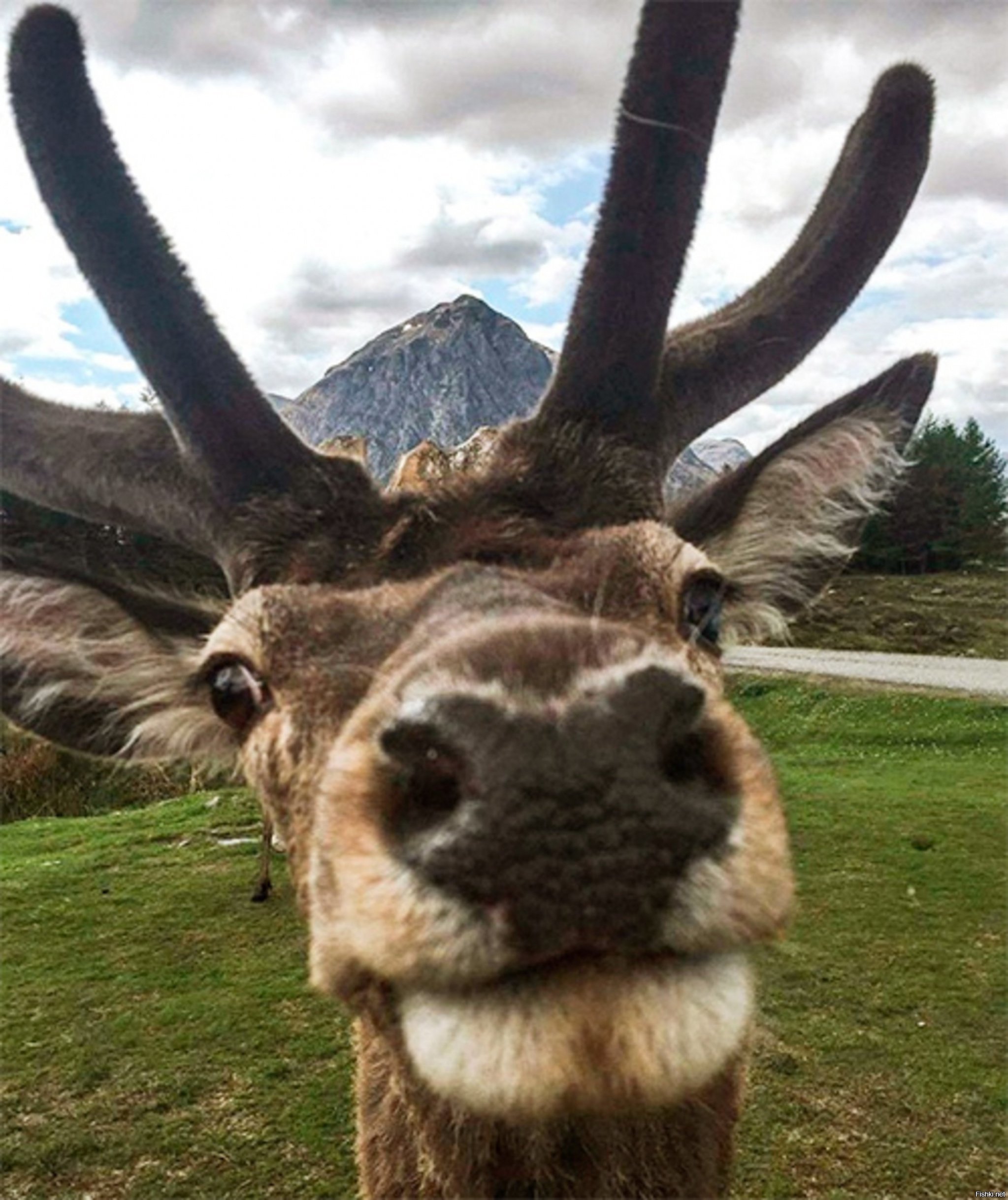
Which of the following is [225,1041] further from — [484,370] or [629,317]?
[484,370]

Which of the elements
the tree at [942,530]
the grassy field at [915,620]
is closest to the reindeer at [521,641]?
the grassy field at [915,620]

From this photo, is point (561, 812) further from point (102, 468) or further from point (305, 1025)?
point (305, 1025)

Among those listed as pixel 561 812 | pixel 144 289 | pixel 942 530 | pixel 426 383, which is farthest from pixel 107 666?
pixel 942 530

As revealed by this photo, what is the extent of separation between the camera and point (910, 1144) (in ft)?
23.5

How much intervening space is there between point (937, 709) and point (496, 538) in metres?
19.2

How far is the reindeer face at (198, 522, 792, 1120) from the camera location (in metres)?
2.12

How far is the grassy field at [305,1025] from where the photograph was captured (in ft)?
23.5

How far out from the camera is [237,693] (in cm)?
369

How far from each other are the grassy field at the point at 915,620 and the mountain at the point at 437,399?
12196 millimetres

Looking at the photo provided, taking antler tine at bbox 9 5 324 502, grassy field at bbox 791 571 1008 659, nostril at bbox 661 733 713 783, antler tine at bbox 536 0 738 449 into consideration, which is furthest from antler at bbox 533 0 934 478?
grassy field at bbox 791 571 1008 659

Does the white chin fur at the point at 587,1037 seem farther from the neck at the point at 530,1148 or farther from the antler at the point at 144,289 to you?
the antler at the point at 144,289

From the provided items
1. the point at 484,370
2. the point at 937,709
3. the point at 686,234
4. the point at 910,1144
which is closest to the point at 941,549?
the point at 937,709

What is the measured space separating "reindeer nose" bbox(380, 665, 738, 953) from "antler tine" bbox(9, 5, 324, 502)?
2213 millimetres

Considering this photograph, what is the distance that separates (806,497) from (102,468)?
316 cm
